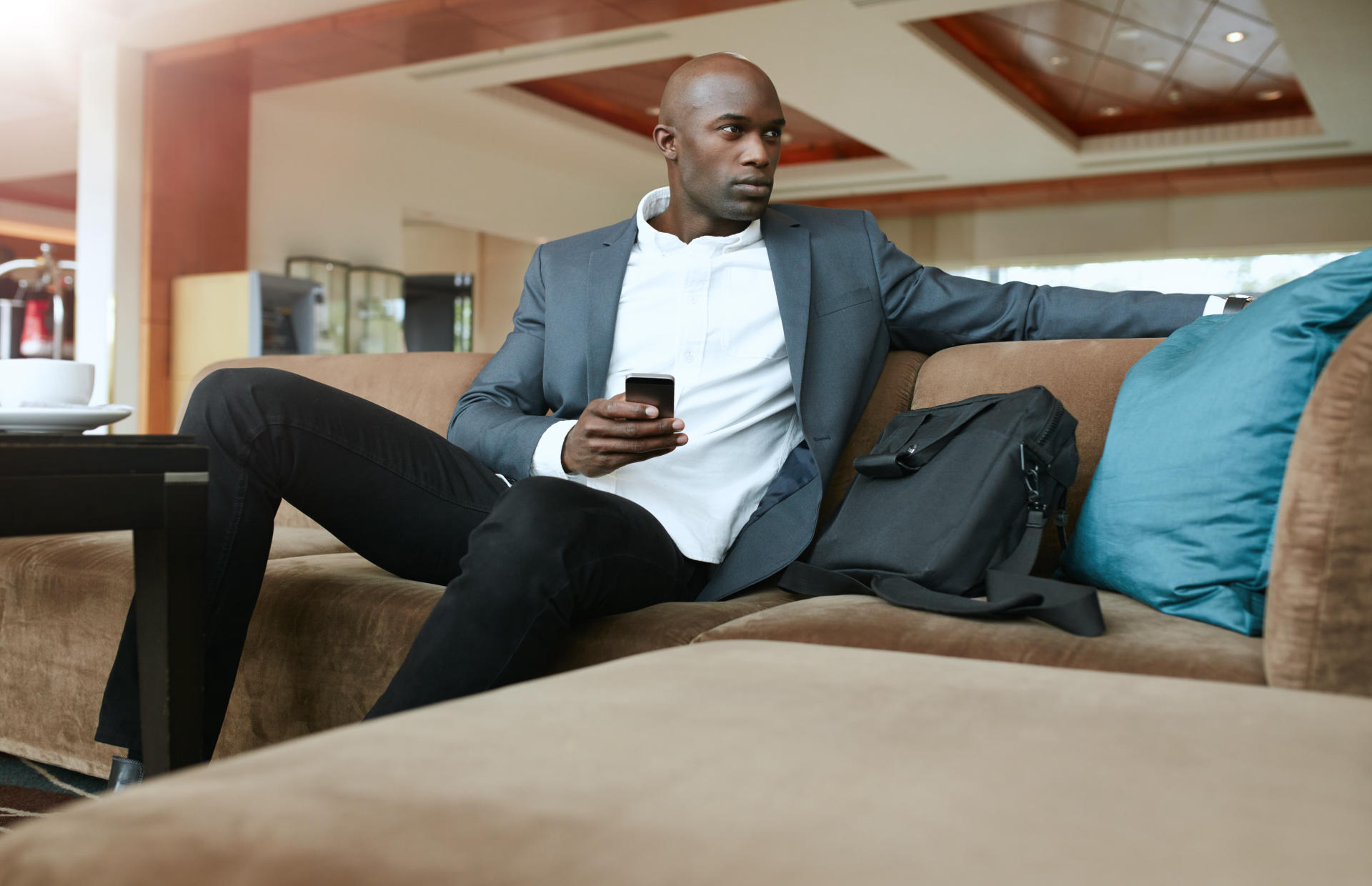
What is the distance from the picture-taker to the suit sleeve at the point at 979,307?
177cm

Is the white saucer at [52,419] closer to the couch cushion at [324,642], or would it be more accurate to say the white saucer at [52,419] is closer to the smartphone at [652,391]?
the couch cushion at [324,642]

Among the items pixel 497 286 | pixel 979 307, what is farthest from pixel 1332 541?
pixel 497 286

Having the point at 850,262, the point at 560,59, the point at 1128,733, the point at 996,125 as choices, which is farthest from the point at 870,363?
the point at 996,125

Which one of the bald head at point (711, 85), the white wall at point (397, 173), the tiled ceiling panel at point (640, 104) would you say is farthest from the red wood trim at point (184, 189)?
the bald head at point (711, 85)

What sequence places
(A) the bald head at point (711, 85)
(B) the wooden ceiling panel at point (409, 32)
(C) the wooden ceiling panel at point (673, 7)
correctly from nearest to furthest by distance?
(A) the bald head at point (711, 85), (C) the wooden ceiling panel at point (673, 7), (B) the wooden ceiling panel at point (409, 32)

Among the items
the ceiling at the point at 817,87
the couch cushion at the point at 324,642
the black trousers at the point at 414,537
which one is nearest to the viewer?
the black trousers at the point at 414,537

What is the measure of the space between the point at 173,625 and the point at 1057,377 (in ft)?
4.32

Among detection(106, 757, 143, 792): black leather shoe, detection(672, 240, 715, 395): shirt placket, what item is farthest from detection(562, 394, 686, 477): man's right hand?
detection(106, 757, 143, 792): black leather shoe

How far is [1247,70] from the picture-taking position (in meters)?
6.98

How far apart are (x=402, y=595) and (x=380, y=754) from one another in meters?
0.98

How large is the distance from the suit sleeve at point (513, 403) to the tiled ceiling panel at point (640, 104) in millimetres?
4908

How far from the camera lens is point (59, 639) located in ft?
6.06

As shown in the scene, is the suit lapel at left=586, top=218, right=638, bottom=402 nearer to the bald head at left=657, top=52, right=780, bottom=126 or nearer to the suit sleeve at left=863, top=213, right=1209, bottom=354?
the bald head at left=657, top=52, right=780, bottom=126

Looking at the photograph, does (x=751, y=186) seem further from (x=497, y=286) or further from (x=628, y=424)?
(x=497, y=286)
